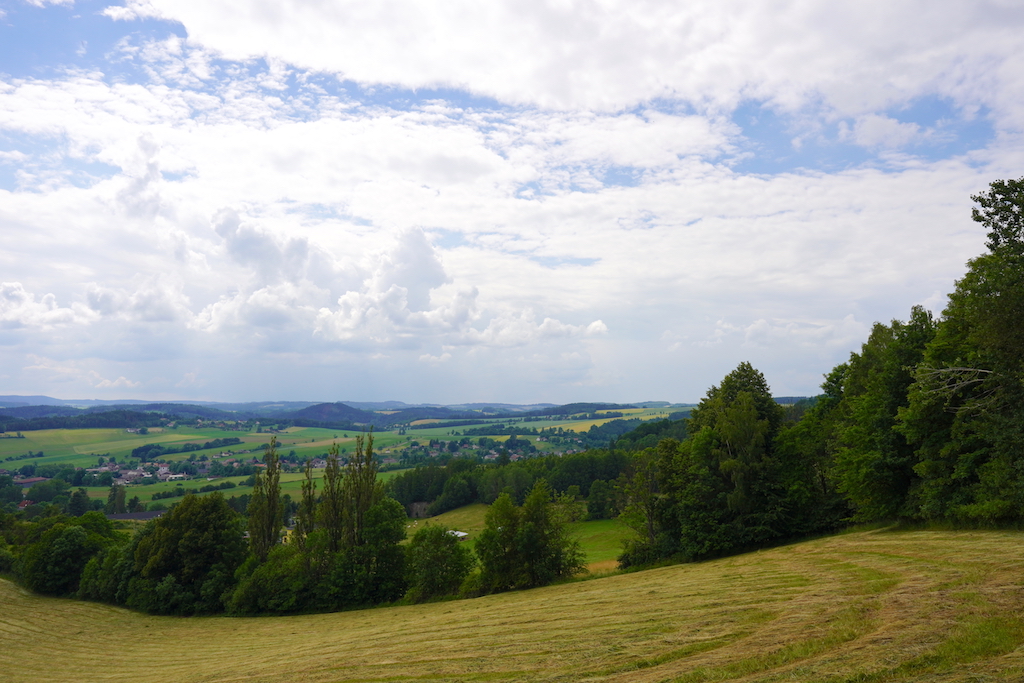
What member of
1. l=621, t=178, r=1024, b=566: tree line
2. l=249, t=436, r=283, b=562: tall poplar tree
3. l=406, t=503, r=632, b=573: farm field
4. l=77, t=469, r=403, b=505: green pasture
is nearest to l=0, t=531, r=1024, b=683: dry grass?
l=621, t=178, r=1024, b=566: tree line

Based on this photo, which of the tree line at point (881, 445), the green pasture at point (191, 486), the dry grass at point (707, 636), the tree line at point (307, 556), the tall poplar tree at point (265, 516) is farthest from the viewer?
the green pasture at point (191, 486)

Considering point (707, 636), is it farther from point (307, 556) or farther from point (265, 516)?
point (265, 516)

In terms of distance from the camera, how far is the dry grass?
1128cm

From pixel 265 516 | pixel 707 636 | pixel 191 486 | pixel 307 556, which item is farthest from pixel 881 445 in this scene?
pixel 191 486

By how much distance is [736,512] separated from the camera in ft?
125

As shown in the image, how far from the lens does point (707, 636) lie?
14539mm

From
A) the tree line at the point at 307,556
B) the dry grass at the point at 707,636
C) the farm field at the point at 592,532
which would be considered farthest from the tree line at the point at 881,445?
the tree line at the point at 307,556

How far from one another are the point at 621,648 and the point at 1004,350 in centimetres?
2074

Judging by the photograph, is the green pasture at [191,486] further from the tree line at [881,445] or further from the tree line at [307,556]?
the tree line at [881,445]

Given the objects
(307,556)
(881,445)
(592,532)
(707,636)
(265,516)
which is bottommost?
(592,532)

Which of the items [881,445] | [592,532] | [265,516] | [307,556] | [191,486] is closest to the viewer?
[881,445]

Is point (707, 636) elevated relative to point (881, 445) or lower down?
lower down

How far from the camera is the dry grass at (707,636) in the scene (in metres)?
11.3

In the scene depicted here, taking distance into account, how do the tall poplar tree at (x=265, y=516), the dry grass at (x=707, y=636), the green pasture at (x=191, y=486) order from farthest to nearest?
the green pasture at (x=191, y=486) → the tall poplar tree at (x=265, y=516) → the dry grass at (x=707, y=636)
